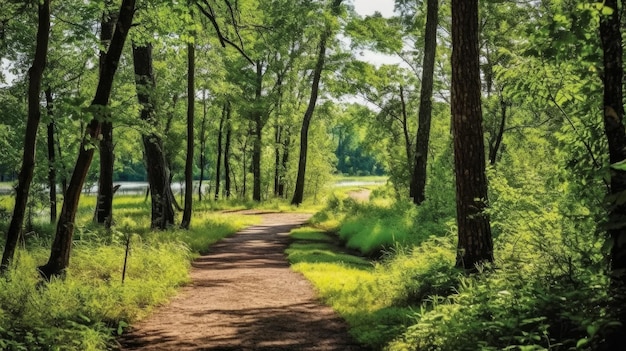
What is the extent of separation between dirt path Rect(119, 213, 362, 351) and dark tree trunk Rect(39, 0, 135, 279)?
1891 millimetres

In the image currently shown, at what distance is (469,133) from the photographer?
7.27 metres

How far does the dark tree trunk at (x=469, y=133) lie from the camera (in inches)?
284

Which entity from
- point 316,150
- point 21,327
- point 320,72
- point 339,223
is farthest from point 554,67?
point 316,150

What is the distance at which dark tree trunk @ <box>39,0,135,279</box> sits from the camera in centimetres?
736

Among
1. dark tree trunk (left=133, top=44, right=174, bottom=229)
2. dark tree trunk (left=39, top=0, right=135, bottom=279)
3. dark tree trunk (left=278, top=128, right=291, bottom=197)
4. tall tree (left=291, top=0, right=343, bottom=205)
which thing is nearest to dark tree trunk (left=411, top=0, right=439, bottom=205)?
dark tree trunk (left=133, top=44, right=174, bottom=229)

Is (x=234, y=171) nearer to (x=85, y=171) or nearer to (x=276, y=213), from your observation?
(x=276, y=213)

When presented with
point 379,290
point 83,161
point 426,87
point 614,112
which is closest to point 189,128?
point 426,87

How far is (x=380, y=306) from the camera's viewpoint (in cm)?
742

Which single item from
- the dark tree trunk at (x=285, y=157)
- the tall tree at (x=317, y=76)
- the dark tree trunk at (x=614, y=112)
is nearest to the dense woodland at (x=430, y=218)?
the dark tree trunk at (x=614, y=112)

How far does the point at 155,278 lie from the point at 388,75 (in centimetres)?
2278

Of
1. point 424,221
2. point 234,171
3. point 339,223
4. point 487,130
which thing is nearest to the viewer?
point 424,221

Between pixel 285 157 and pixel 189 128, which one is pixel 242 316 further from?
pixel 285 157

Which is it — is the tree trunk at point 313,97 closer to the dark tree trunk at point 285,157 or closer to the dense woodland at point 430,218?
the dark tree trunk at point 285,157

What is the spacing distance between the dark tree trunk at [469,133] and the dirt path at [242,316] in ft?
7.64
